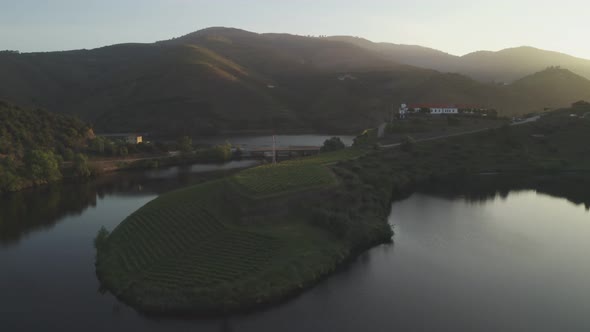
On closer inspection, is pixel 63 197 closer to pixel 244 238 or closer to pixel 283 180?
pixel 283 180

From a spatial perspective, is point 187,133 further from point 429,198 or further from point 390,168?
point 429,198

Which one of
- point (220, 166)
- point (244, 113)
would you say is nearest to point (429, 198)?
point (220, 166)

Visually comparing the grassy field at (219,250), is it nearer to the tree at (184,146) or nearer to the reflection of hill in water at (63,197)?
the reflection of hill in water at (63,197)

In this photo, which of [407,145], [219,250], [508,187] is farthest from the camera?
[407,145]

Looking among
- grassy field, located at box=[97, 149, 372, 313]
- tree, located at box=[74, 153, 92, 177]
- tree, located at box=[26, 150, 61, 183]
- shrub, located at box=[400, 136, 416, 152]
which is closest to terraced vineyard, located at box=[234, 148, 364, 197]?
grassy field, located at box=[97, 149, 372, 313]

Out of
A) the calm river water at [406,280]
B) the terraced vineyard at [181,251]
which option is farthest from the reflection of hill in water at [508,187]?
the terraced vineyard at [181,251]

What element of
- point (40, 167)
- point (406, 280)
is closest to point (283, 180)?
point (406, 280)
